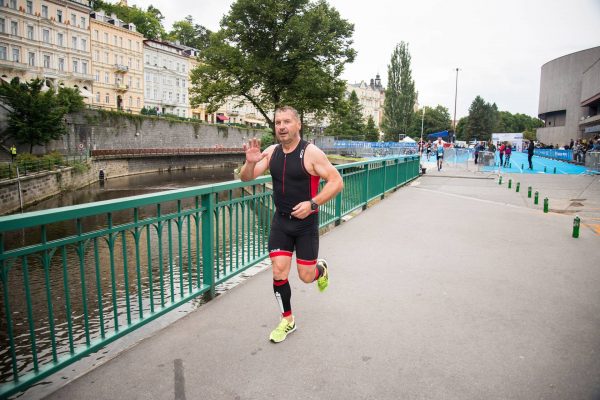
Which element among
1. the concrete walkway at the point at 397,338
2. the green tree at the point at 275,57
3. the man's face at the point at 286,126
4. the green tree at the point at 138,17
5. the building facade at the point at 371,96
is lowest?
the concrete walkway at the point at 397,338

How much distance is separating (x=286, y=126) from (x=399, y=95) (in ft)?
238

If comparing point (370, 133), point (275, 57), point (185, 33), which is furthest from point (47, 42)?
point (370, 133)

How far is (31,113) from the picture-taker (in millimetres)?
31422

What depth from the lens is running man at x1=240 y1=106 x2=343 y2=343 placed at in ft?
11.3

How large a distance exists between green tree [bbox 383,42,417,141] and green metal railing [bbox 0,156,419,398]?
61.9 meters

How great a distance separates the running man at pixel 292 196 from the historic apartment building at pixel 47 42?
4866cm

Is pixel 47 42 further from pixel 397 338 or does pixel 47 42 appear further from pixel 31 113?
pixel 397 338

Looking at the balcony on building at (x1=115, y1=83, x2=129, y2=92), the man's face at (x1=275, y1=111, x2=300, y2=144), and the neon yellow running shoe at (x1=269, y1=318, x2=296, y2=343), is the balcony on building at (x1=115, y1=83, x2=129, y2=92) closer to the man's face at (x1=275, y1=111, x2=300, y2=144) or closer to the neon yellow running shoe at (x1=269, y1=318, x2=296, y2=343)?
the man's face at (x1=275, y1=111, x2=300, y2=144)

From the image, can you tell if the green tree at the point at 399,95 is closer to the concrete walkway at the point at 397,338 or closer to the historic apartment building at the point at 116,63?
the historic apartment building at the point at 116,63

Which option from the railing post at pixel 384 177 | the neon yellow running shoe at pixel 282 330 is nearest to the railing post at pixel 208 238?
the neon yellow running shoe at pixel 282 330

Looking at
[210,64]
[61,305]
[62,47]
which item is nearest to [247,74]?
[210,64]

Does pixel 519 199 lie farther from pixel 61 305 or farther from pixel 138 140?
pixel 138 140

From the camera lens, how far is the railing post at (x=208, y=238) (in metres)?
4.40

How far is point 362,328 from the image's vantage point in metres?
3.72
